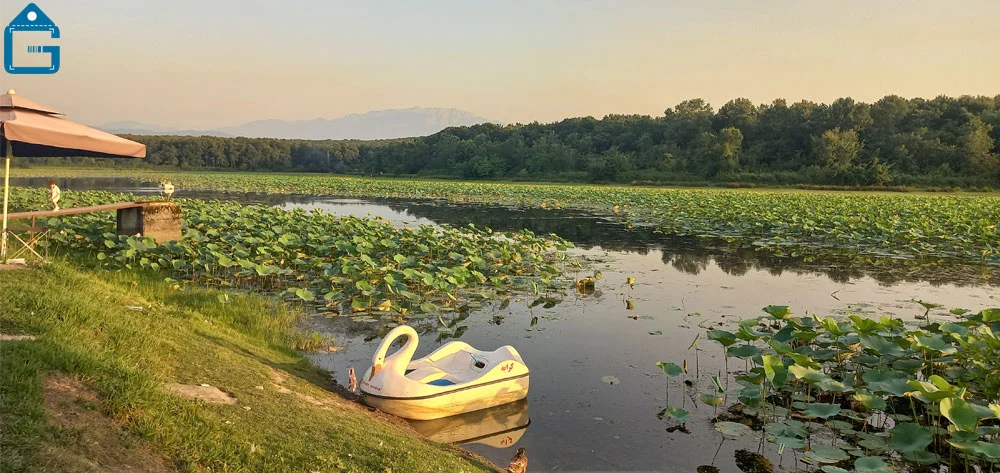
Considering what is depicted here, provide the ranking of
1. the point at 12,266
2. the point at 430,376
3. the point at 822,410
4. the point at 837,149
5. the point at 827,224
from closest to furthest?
the point at 822,410 → the point at 430,376 → the point at 12,266 → the point at 827,224 → the point at 837,149

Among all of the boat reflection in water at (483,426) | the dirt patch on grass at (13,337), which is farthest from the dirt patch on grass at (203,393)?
the boat reflection in water at (483,426)

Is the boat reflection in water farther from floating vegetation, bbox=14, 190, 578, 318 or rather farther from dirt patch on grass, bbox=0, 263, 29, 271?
dirt patch on grass, bbox=0, 263, 29, 271

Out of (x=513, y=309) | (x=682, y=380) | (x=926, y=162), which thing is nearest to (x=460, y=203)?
(x=513, y=309)

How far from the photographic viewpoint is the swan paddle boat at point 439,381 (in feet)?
15.7

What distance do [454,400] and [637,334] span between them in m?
3.19

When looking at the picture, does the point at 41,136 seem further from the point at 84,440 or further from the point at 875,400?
the point at 875,400

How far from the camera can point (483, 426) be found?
486cm

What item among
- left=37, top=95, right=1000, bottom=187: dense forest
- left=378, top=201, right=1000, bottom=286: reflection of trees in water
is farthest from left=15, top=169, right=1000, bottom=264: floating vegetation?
left=37, top=95, right=1000, bottom=187: dense forest

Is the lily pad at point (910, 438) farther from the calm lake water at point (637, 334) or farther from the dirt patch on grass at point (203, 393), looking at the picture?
the dirt patch on grass at point (203, 393)

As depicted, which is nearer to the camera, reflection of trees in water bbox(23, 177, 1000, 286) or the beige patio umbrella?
the beige patio umbrella

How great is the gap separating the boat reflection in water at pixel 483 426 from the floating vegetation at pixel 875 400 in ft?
4.04

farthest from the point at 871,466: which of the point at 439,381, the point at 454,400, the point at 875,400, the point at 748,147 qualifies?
the point at 748,147

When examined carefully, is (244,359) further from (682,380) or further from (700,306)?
(700,306)

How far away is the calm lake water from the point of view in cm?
449
